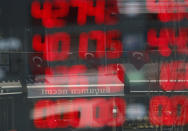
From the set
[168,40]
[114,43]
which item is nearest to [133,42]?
[114,43]

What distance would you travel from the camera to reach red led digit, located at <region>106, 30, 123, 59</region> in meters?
1.92

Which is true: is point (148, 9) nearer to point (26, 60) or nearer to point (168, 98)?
point (168, 98)

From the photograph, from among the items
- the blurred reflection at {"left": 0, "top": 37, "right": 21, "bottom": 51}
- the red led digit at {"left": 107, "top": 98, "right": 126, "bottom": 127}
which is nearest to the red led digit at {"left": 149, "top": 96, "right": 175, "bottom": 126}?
the red led digit at {"left": 107, "top": 98, "right": 126, "bottom": 127}

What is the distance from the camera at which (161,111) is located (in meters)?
1.96

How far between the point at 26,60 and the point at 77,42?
0.31 metres

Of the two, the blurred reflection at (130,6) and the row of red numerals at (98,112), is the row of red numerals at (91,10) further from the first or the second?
the row of red numerals at (98,112)

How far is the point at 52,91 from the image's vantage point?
1866 millimetres

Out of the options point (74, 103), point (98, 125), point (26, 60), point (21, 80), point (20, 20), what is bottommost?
point (98, 125)

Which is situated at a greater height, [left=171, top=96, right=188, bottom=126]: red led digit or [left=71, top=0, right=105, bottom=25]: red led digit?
[left=71, top=0, right=105, bottom=25]: red led digit

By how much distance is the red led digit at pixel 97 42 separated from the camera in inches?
75.4

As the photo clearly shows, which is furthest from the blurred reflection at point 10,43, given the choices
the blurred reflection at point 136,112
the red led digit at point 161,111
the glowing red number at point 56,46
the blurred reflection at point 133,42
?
Answer: the red led digit at point 161,111

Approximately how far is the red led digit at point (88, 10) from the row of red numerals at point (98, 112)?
18.3 inches

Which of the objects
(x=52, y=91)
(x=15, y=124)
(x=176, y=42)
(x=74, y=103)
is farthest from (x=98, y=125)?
(x=176, y=42)

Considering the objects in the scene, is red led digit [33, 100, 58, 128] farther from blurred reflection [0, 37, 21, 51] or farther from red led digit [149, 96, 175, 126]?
red led digit [149, 96, 175, 126]
